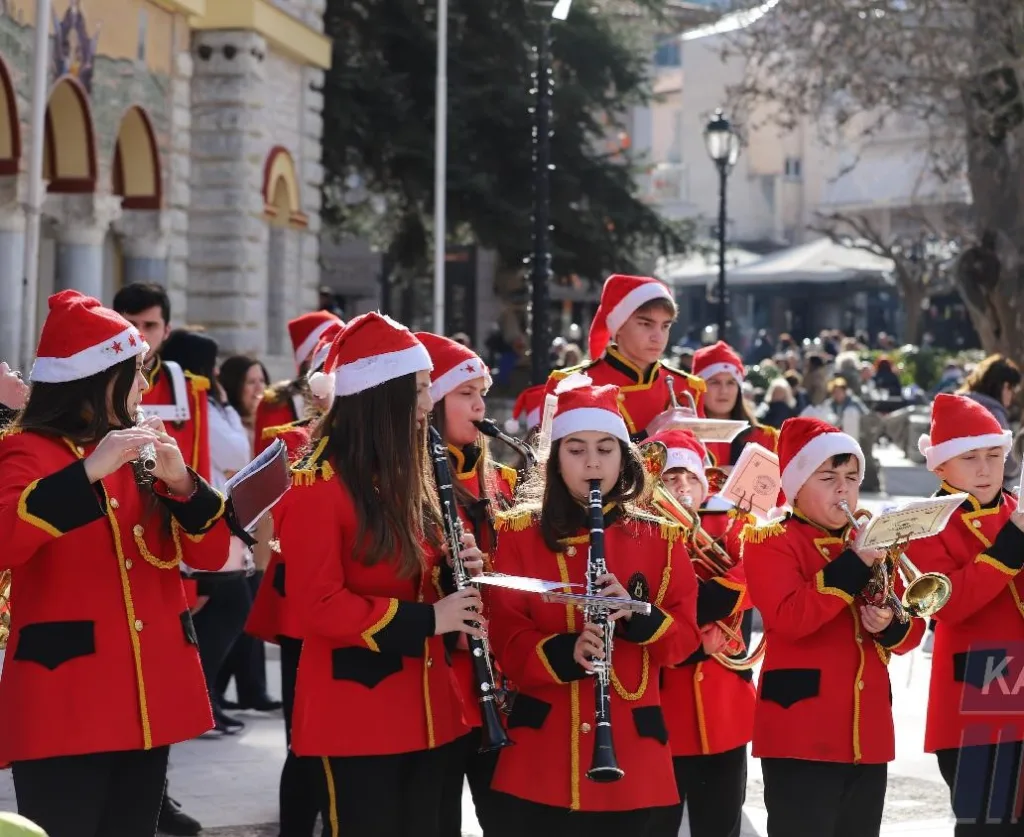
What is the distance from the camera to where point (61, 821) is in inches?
183

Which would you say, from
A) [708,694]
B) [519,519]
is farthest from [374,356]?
[708,694]

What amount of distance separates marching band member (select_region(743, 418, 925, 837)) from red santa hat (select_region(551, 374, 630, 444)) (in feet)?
2.28

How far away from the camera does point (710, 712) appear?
595 centimetres

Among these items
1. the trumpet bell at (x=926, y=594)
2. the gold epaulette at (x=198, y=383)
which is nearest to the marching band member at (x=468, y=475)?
the trumpet bell at (x=926, y=594)

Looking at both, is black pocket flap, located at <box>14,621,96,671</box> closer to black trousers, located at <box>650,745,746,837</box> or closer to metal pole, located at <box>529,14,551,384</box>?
black trousers, located at <box>650,745,746,837</box>

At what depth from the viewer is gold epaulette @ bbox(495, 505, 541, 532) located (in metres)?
5.12

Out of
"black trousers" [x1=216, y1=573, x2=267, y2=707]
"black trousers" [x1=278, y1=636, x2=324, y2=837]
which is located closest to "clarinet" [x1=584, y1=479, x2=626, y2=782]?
"black trousers" [x1=278, y1=636, x2=324, y2=837]

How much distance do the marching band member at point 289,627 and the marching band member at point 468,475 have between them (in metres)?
0.40

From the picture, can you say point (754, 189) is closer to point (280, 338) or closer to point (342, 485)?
point (280, 338)

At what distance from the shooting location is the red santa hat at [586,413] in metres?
5.19

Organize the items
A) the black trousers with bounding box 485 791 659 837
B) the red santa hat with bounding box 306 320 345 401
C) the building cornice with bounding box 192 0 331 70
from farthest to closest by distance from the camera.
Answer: the building cornice with bounding box 192 0 331 70
the red santa hat with bounding box 306 320 345 401
the black trousers with bounding box 485 791 659 837

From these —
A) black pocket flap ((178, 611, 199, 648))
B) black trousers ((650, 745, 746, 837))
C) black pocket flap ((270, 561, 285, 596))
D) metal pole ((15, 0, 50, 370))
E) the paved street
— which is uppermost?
metal pole ((15, 0, 50, 370))

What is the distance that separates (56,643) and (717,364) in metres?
5.15

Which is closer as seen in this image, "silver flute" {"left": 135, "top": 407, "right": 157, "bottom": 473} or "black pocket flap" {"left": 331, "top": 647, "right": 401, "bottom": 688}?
"silver flute" {"left": 135, "top": 407, "right": 157, "bottom": 473}
